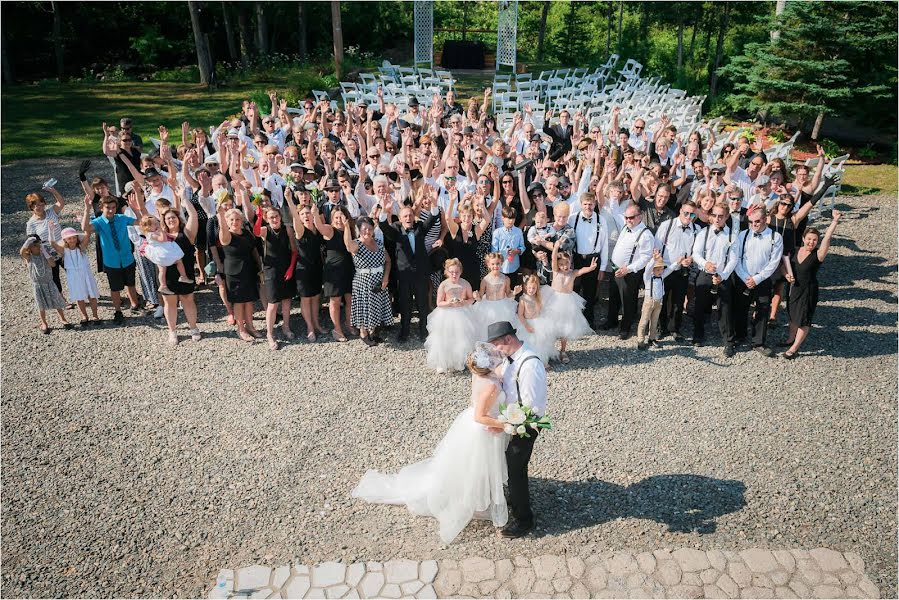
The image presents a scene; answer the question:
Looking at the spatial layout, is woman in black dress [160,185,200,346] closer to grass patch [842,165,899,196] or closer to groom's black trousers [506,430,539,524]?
groom's black trousers [506,430,539,524]

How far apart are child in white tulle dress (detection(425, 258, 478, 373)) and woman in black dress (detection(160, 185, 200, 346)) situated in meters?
2.90

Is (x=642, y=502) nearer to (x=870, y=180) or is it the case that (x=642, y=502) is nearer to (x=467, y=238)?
(x=467, y=238)

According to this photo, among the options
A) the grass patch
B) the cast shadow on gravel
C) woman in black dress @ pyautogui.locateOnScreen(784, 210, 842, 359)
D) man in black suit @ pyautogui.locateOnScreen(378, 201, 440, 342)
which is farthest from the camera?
the grass patch

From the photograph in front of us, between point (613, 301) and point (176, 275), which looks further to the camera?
point (613, 301)

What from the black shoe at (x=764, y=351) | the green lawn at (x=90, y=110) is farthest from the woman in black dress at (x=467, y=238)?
the green lawn at (x=90, y=110)

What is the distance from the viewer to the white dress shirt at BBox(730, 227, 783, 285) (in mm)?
6945

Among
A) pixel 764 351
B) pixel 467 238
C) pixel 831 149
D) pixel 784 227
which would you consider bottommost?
pixel 764 351

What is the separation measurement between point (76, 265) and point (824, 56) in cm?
1619

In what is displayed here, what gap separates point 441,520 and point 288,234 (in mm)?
3897

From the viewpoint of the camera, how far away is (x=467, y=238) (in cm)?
729

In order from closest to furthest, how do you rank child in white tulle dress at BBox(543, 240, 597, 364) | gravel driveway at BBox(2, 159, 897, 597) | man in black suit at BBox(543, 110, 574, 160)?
gravel driveway at BBox(2, 159, 897, 597) → child in white tulle dress at BBox(543, 240, 597, 364) → man in black suit at BBox(543, 110, 574, 160)

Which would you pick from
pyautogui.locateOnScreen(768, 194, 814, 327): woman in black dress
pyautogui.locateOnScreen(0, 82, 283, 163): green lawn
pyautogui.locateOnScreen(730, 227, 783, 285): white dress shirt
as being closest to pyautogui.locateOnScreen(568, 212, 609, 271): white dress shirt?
pyautogui.locateOnScreen(730, 227, 783, 285): white dress shirt

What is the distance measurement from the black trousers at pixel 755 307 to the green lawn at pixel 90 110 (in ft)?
52.8

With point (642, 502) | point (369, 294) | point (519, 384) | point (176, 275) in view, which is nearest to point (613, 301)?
point (369, 294)
